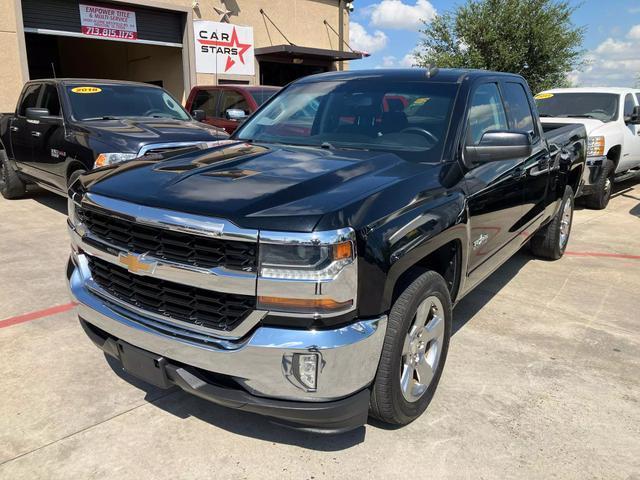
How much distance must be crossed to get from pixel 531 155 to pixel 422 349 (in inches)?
85.7

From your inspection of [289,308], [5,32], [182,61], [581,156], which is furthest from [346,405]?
[182,61]

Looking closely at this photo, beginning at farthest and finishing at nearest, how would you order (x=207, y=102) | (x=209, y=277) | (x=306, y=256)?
1. (x=207, y=102)
2. (x=209, y=277)
3. (x=306, y=256)

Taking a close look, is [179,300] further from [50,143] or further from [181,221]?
[50,143]

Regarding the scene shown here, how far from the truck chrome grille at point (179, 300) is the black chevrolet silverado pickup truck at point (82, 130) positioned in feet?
11.3

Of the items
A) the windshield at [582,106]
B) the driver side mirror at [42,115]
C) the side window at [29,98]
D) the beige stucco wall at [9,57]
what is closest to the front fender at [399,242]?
the driver side mirror at [42,115]

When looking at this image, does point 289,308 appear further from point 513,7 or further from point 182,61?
point 513,7

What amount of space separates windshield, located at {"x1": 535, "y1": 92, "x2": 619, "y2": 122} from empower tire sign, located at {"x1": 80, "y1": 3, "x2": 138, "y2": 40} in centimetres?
1035

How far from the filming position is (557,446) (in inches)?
106

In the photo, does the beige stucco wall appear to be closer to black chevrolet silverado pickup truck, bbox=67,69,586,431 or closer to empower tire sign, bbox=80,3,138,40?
empower tire sign, bbox=80,3,138,40

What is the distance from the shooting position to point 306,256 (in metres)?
2.12

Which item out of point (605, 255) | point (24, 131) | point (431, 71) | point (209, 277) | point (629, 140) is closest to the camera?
point (209, 277)

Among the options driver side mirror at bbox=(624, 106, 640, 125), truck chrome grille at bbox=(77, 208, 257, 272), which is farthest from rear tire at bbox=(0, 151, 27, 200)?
driver side mirror at bbox=(624, 106, 640, 125)

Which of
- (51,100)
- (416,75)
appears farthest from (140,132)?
(416,75)

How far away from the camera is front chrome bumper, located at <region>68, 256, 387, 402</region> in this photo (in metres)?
2.12
